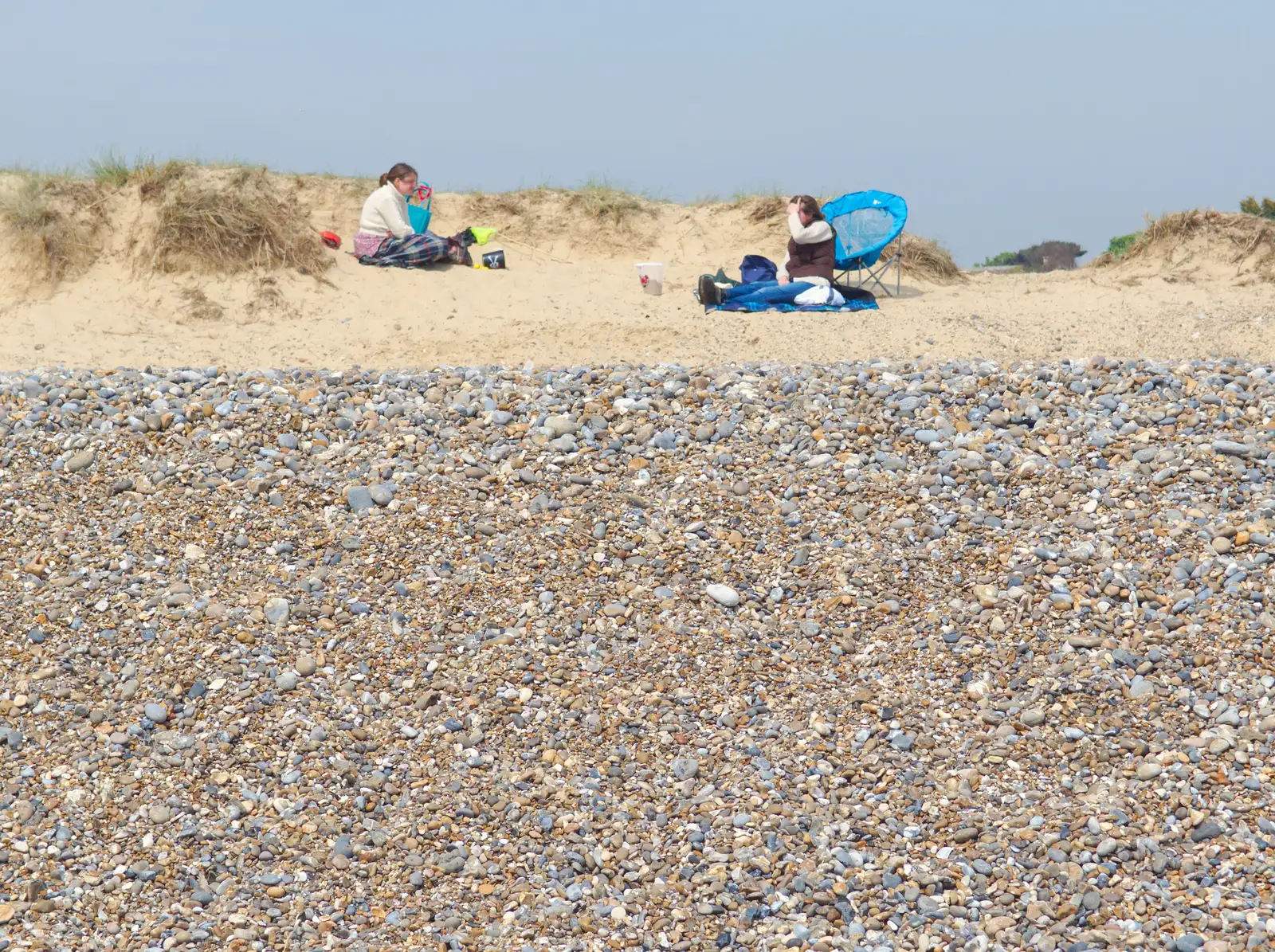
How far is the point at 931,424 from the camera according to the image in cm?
524

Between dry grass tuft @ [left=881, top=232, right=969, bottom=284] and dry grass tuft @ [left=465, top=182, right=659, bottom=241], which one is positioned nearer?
dry grass tuft @ [left=881, top=232, right=969, bottom=284]

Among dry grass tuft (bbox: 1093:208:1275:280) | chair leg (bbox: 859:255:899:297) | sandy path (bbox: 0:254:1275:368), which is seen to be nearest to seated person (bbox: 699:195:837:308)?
sandy path (bbox: 0:254:1275:368)

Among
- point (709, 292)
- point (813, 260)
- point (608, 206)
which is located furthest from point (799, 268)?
point (608, 206)

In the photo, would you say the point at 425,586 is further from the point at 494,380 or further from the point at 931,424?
the point at 931,424

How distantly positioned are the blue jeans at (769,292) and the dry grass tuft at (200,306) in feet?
14.1

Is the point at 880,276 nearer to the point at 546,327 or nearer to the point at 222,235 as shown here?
the point at 546,327

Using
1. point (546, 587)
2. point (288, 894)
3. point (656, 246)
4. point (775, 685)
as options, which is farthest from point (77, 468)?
point (656, 246)

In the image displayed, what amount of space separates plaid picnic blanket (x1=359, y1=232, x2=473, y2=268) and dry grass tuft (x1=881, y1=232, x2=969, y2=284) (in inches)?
168

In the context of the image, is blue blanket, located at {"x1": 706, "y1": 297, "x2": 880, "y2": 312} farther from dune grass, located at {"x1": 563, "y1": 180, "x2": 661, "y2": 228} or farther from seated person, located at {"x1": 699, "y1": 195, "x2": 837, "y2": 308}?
dune grass, located at {"x1": 563, "y1": 180, "x2": 661, "y2": 228}

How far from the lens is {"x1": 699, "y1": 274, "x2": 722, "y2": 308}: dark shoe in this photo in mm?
9742

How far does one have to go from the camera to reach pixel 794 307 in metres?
9.73

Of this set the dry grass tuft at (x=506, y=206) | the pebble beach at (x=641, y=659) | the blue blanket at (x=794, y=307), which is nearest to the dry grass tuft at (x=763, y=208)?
the dry grass tuft at (x=506, y=206)

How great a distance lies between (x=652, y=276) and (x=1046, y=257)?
6.67 meters

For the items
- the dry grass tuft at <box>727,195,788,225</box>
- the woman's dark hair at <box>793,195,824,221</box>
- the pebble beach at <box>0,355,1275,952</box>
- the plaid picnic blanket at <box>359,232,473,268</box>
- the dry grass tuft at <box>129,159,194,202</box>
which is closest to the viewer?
the pebble beach at <box>0,355,1275,952</box>
